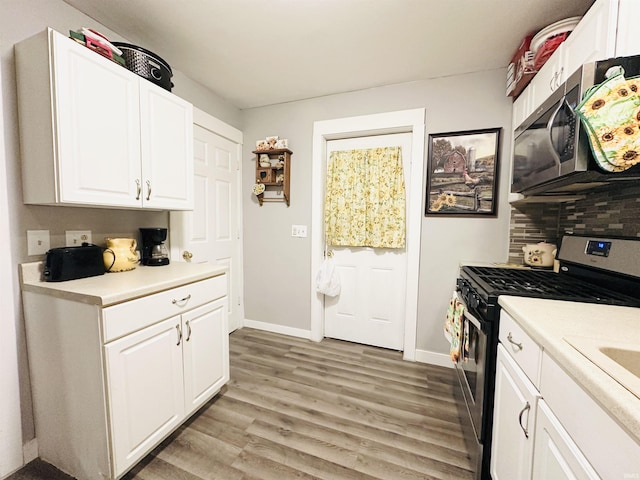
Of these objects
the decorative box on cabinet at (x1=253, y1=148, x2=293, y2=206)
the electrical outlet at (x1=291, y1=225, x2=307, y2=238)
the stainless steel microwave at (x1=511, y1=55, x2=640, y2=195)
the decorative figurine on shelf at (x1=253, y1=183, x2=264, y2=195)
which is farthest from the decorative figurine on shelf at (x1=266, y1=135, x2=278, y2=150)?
the stainless steel microwave at (x1=511, y1=55, x2=640, y2=195)

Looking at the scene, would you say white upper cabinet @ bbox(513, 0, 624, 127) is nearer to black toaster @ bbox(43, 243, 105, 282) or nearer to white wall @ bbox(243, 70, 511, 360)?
white wall @ bbox(243, 70, 511, 360)

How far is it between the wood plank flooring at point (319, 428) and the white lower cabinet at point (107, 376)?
7.2 inches

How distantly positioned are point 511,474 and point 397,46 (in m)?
2.36

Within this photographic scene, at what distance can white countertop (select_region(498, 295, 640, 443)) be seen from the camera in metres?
0.49

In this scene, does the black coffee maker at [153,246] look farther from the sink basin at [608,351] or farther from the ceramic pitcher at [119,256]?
the sink basin at [608,351]

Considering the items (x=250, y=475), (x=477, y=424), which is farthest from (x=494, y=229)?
(x=250, y=475)

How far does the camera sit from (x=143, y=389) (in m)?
1.22

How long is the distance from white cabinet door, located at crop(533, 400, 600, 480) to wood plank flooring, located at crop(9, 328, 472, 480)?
27.2 inches

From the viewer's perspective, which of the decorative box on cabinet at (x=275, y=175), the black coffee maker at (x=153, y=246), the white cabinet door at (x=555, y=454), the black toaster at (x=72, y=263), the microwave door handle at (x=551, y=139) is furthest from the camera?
the decorative box on cabinet at (x=275, y=175)

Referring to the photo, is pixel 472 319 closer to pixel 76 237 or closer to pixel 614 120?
pixel 614 120

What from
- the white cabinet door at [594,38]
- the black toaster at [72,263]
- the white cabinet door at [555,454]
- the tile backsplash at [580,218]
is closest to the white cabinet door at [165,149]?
the black toaster at [72,263]

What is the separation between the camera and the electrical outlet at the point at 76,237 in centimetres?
144

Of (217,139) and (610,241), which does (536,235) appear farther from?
(217,139)

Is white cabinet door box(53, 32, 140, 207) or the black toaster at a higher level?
white cabinet door box(53, 32, 140, 207)
